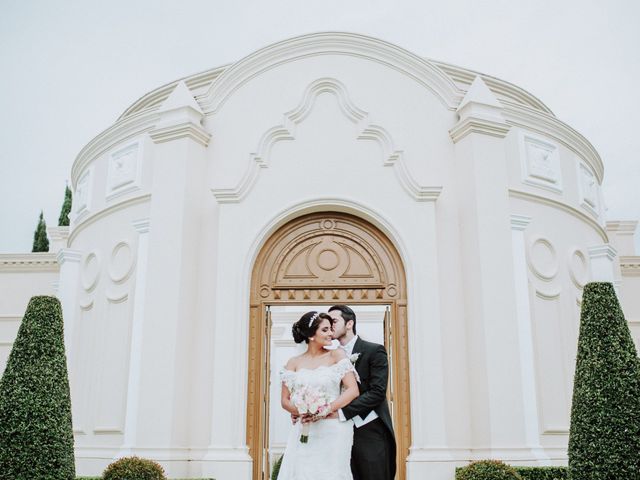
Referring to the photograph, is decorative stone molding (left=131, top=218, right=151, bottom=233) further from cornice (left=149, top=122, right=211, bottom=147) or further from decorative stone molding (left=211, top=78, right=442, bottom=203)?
decorative stone molding (left=211, top=78, right=442, bottom=203)

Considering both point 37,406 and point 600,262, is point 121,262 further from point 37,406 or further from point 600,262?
point 600,262

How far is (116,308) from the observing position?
9797mm

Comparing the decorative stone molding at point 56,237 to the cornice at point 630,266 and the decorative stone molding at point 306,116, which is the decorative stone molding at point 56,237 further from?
the cornice at point 630,266

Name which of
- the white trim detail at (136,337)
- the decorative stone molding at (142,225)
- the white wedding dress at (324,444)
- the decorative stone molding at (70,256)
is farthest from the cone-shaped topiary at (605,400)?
the decorative stone molding at (70,256)

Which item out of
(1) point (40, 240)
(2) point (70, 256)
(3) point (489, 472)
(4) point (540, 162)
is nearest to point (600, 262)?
(4) point (540, 162)

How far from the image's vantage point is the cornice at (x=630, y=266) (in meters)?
14.9

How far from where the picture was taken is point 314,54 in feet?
31.2

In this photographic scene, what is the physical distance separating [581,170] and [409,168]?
139 inches

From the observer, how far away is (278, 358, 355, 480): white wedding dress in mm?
5434

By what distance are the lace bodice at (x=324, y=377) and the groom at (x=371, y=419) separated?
204 mm

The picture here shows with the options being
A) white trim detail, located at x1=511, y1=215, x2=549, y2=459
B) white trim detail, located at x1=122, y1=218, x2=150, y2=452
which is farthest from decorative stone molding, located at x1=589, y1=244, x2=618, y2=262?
white trim detail, located at x1=122, y1=218, x2=150, y2=452

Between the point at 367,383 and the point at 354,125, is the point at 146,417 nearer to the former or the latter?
the point at 367,383

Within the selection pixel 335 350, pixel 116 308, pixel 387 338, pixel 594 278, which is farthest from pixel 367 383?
pixel 594 278

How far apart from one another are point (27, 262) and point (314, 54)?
10.4 m
